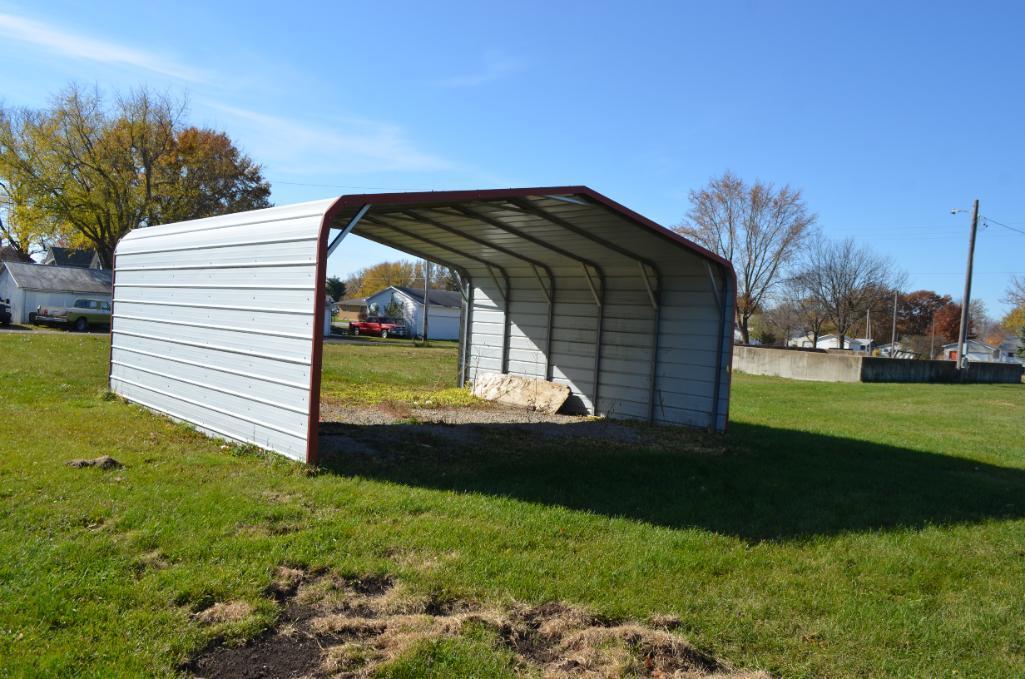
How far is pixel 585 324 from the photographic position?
45.6ft

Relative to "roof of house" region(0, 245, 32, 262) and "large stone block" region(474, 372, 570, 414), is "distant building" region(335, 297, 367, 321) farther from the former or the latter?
"large stone block" region(474, 372, 570, 414)

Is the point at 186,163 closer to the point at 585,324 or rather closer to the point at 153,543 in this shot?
the point at 585,324

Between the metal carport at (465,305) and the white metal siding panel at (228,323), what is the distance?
3cm

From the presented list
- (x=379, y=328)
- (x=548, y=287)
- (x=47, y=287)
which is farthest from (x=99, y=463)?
(x=379, y=328)

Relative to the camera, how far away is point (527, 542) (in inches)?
219

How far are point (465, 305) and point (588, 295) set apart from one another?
128 inches

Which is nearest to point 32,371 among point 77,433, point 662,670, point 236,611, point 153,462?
point 77,433

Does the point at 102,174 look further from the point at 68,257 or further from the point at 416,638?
the point at 416,638

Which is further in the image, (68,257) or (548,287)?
(68,257)

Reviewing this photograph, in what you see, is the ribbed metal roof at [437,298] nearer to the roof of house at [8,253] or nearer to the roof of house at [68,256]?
the roof of house at [68,256]

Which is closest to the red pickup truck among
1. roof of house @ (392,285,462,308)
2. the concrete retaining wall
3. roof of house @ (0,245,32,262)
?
roof of house @ (392,285,462,308)

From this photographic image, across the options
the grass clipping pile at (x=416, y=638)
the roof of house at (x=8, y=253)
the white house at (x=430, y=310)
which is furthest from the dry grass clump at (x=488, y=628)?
the roof of house at (x=8, y=253)

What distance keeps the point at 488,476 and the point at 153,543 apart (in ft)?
11.8

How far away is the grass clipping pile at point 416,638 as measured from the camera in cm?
364
